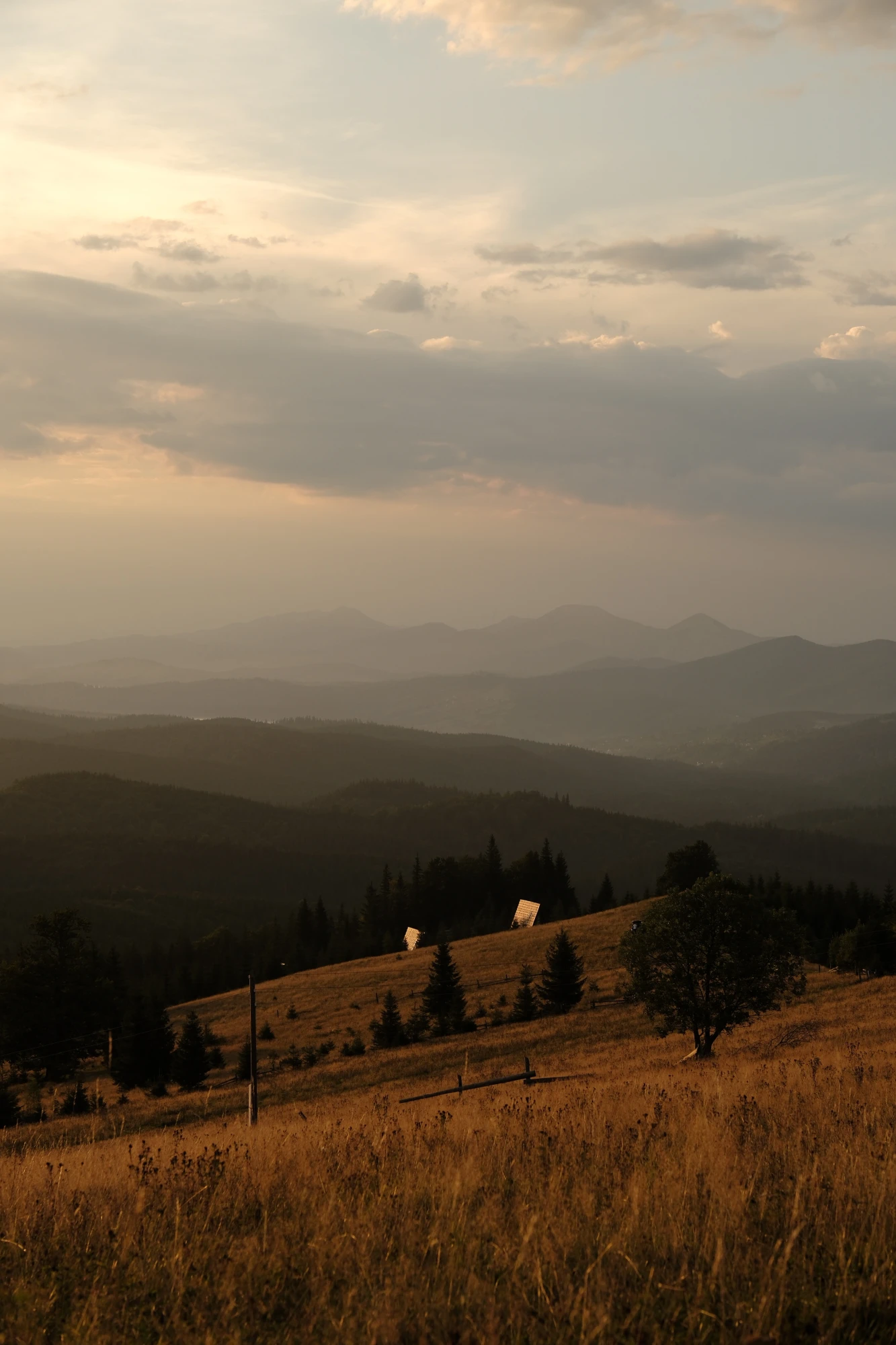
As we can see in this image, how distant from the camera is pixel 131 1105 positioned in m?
46.1

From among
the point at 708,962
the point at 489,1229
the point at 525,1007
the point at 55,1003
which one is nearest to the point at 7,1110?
the point at 55,1003

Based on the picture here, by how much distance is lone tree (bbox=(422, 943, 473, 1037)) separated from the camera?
61750 mm

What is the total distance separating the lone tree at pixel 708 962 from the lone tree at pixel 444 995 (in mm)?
22561

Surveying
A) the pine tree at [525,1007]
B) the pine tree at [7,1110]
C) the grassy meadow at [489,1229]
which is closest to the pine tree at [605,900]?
the pine tree at [525,1007]

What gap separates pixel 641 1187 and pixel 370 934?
13139 centimetres

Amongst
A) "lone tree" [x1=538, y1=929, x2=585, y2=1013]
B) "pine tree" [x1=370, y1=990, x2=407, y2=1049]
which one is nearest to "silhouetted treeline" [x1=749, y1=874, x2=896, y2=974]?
"lone tree" [x1=538, y1=929, x2=585, y2=1013]

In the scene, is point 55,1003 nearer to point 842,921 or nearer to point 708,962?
point 708,962

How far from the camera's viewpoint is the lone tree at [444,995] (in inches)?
2431

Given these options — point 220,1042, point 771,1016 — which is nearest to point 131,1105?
point 220,1042

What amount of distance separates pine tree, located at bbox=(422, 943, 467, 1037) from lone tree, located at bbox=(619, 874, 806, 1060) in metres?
22.9

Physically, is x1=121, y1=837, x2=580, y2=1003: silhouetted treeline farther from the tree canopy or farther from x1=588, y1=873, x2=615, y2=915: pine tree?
the tree canopy

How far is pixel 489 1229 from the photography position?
22.7 ft

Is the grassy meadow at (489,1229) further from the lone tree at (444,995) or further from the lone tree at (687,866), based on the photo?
the lone tree at (687,866)

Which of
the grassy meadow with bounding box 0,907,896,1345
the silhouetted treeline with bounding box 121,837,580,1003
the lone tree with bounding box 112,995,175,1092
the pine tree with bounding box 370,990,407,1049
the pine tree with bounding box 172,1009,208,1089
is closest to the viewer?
the grassy meadow with bounding box 0,907,896,1345
